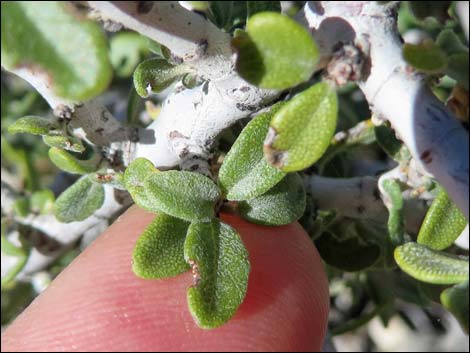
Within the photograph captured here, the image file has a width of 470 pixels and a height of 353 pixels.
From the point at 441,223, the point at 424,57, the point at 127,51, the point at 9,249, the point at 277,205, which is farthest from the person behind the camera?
the point at 127,51

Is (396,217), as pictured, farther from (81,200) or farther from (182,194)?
(81,200)

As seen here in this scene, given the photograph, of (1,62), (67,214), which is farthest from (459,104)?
(67,214)

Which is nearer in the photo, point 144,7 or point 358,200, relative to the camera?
point 144,7

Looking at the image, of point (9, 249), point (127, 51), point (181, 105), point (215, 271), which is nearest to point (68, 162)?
point (181, 105)

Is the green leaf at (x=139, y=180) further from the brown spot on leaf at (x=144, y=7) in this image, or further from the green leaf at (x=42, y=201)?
the green leaf at (x=42, y=201)

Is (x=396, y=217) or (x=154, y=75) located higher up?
(x=154, y=75)

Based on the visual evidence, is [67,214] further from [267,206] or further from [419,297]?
[419,297]

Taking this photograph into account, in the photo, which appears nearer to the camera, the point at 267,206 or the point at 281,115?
the point at 281,115
